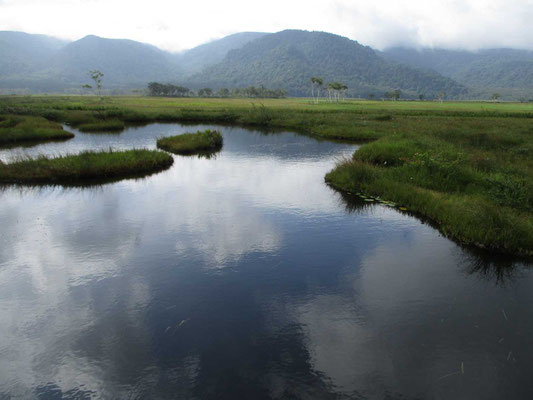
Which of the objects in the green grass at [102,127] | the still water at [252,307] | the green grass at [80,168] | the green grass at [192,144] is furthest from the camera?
Result: the green grass at [102,127]

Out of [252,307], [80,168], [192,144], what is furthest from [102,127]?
[252,307]

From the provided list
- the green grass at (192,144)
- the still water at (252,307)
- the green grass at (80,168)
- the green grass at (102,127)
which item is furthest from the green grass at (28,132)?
the still water at (252,307)

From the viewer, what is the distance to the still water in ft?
25.7

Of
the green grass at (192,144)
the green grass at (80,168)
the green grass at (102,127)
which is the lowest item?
the green grass at (80,168)

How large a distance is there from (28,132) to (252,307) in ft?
139

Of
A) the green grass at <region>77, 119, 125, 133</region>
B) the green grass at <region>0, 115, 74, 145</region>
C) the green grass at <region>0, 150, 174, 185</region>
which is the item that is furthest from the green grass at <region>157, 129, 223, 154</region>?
the green grass at <region>77, 119, 125, 133</region>

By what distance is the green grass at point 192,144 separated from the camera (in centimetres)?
3519

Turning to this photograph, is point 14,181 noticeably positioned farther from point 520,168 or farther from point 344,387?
point 520,168

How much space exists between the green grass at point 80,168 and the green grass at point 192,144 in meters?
7.18

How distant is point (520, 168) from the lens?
21.8 m

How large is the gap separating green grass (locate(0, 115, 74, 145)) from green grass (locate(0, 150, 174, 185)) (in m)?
16.7

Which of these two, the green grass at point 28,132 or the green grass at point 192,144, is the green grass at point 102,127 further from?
the green grass at point 192,144

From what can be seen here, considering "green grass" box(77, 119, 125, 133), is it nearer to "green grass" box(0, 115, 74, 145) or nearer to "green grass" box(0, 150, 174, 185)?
"green grass" box(0, 115, 74, 145)

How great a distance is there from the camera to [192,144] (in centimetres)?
3572
